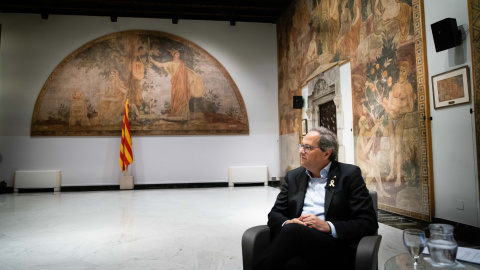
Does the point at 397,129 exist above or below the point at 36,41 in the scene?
below

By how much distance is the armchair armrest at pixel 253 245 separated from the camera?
2.05 m

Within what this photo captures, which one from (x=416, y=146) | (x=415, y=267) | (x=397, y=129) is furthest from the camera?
(x=397, y=129)

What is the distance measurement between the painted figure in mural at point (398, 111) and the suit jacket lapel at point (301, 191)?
3.96 metres

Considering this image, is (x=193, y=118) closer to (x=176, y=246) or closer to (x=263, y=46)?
(x=263, y=46)

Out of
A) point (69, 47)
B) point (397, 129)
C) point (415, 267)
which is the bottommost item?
point (415, 267)

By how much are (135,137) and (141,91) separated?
1845mm

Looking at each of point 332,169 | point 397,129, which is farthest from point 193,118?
point 332,169

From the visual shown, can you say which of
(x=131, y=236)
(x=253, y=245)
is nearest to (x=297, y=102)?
(x=131, y=236)

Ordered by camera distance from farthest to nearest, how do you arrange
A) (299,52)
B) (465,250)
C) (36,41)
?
(36,41)
(299,52)
(465,250)

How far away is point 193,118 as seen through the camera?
1276 cm

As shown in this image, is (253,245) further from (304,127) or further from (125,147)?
(125,147)

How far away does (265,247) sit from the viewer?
7.14 feet

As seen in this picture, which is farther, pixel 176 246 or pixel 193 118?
pixel 193 118

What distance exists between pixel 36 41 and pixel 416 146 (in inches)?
531
